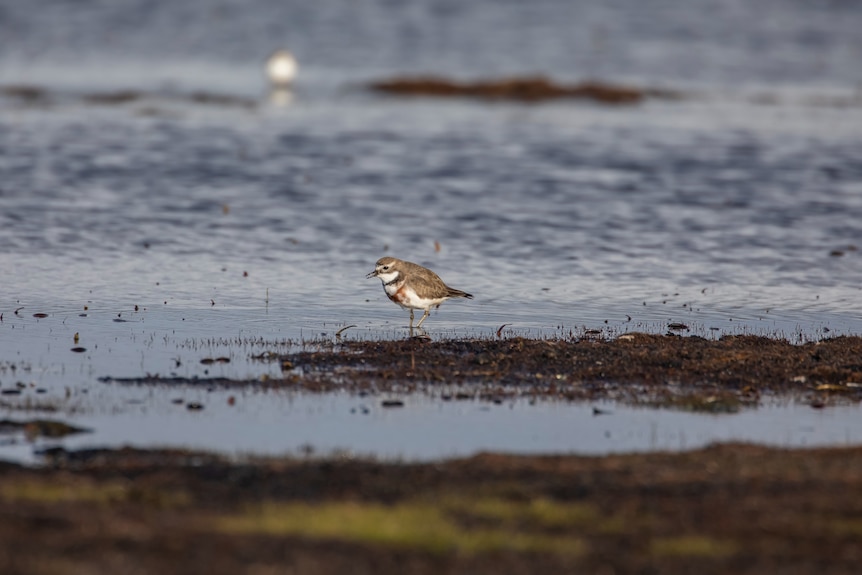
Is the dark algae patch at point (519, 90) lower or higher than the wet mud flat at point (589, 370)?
higher

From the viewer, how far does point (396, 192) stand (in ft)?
109

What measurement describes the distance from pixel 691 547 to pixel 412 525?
2171 millimetres

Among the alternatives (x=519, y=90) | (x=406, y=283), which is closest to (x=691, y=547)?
(x=406, y=283)

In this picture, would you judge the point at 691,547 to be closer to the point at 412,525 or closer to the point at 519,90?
the point at 412,525

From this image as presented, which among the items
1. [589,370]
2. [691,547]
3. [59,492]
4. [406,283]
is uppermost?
[406,283]

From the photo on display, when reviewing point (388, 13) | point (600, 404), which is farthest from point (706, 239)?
point (388, 13)

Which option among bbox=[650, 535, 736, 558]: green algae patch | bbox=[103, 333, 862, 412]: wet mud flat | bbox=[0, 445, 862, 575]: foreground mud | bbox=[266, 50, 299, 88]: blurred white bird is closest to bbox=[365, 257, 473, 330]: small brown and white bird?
bbox=[103, 333, 862, 412]: wet mud flat

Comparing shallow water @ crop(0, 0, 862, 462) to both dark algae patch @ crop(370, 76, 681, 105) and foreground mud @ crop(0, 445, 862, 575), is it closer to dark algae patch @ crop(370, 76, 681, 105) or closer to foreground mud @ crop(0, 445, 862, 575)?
dark algae patch @ crop(370, 76, 681, 105)

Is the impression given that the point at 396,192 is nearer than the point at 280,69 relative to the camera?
Yes

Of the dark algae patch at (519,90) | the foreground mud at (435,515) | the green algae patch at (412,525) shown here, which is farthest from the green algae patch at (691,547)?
the dark algae patch at (519,90)

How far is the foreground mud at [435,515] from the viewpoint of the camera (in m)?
8.98

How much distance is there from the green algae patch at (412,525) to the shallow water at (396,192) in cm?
315

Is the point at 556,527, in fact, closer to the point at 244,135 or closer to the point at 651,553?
the point at 651,553

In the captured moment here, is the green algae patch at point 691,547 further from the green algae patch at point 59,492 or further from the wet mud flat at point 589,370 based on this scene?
the wet mud flat at point 589,370
